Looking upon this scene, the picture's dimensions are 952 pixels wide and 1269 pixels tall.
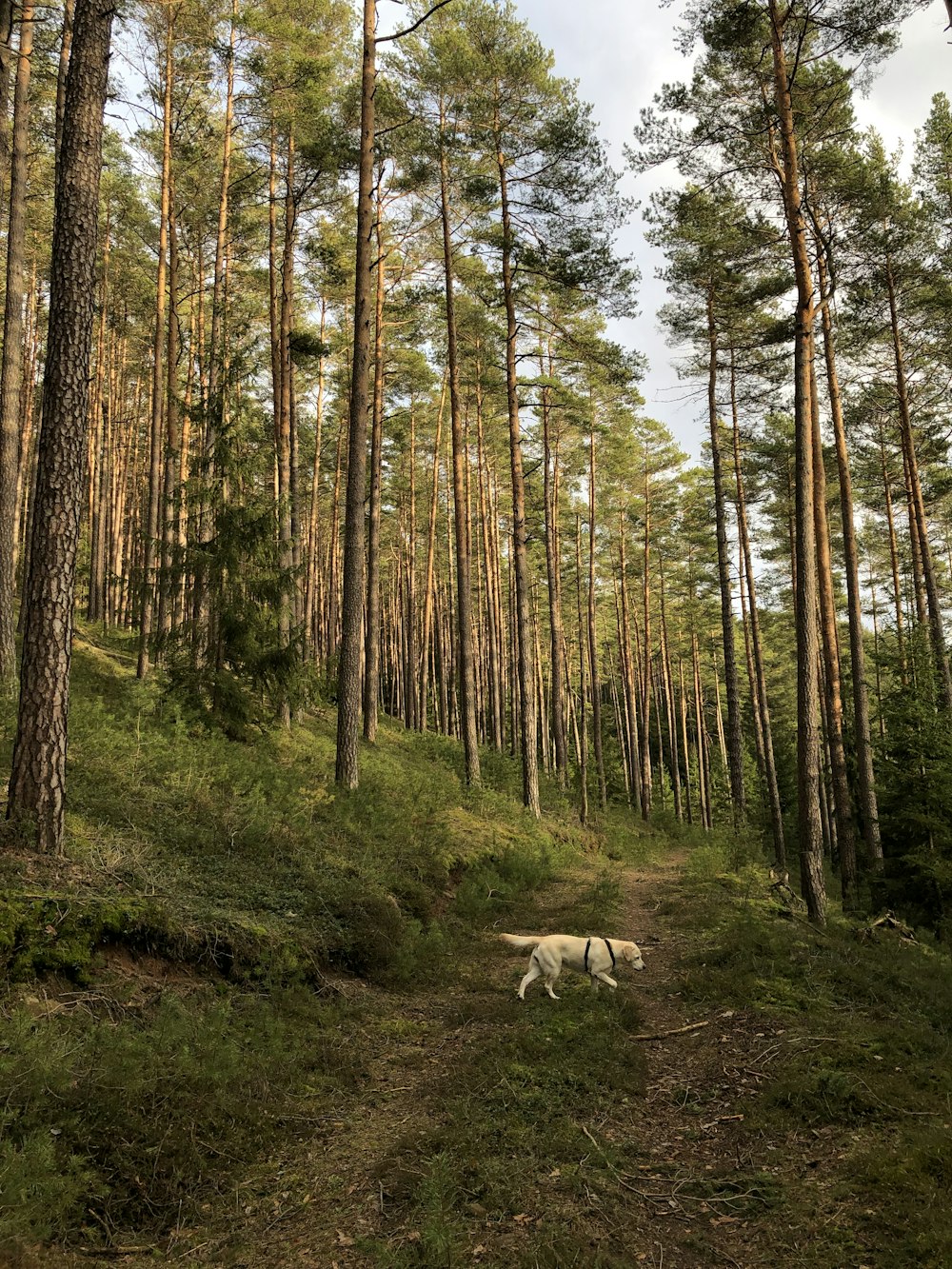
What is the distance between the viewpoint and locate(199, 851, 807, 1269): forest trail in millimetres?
3287

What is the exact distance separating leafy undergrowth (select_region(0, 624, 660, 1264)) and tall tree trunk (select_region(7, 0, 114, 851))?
613 mm

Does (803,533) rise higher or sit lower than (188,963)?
higher

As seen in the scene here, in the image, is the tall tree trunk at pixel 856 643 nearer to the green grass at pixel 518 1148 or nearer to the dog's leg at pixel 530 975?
the dog's leg at pixel 530 975

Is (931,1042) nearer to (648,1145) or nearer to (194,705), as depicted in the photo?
(648,1145)

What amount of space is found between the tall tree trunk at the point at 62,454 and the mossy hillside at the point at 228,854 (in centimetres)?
62

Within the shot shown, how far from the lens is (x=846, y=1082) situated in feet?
14.2

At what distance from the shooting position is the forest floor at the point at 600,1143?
3.26 m

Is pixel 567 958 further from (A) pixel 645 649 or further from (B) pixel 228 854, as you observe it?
(A) pixel 645 649

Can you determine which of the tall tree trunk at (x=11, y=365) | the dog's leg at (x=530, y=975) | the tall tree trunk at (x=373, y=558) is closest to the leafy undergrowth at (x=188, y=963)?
the dog's leg at (x=530, y=975)

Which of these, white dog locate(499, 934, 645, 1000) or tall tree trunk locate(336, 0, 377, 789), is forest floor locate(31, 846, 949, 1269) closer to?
white dog locate(499, 934, 645, 1000)

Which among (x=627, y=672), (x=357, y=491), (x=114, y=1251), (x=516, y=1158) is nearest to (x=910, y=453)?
(x=357, y=491)

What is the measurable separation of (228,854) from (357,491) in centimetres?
634

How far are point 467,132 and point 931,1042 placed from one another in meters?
18.0

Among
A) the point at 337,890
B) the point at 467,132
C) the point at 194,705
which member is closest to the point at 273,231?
the point at 467,132
